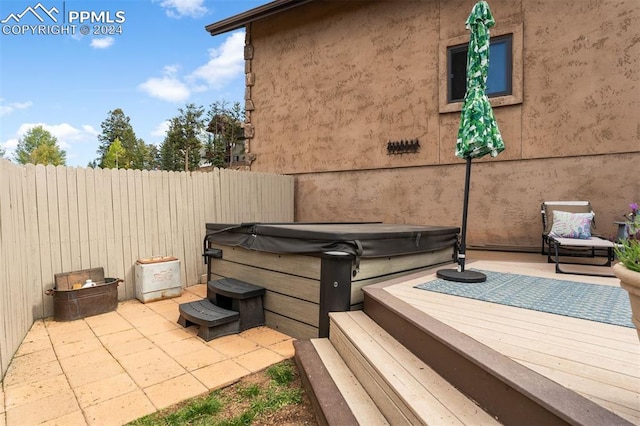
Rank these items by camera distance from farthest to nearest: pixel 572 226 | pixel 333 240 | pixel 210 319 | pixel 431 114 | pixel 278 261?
pixel 431 114 < pixel 572 226 < pixel 278 261 < pixel 210 319 < pixel 333 240

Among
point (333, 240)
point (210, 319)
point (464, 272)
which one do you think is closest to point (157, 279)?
point (210, 319)

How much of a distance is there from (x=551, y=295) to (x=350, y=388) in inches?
73.7

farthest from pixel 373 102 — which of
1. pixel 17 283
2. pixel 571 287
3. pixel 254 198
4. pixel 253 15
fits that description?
pixel 17 283

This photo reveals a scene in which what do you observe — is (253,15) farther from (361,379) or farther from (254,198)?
(361,379)

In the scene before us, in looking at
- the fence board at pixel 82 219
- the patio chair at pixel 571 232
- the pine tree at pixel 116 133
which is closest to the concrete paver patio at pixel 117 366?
the fence board at pixel 82 219

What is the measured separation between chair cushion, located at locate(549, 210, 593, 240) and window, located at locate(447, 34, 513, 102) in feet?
6.53

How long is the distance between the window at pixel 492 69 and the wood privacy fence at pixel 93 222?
390cm

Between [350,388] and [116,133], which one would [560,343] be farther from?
[116,133]

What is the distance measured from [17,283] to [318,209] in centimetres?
463

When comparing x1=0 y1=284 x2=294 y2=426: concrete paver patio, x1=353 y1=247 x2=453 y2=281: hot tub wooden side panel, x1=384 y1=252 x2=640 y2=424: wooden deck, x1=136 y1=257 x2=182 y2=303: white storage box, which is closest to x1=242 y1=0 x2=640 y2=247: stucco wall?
x1=353 y1=247 x2=453 y2=281: hot tub wooden side panel

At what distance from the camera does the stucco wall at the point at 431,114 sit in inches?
160

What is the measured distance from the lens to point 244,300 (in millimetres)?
3230

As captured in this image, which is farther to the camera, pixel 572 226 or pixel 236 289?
pixel 572 226

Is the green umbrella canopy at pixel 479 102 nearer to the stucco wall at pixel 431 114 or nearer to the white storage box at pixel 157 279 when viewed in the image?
the stucco wall at pixel 431 114
